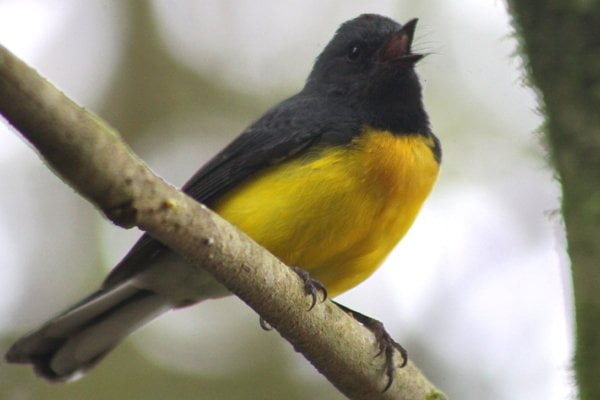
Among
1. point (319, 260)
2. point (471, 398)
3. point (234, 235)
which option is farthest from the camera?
point (471, 398)

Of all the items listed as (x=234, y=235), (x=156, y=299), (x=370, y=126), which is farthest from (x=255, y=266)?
(x=156, y=299)

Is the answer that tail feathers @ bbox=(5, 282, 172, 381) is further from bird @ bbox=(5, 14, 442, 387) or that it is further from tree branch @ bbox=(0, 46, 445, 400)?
tree branch @ bbox=(0, 46, 445, 400)

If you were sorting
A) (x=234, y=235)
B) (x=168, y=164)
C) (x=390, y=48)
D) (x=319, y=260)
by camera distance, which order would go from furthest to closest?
(x=168, y=164) < (x=390, y=48) < (x=319, y=260) < (x=234, y=235)

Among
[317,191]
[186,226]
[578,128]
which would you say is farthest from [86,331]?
[578,128]

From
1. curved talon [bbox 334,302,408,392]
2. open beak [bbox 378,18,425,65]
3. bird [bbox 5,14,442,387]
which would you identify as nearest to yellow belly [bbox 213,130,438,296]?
bird [bbox 5,14,442,387]

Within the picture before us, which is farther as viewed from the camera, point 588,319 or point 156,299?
point 156,299

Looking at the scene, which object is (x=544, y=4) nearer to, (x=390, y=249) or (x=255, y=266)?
(x=255, y=266)

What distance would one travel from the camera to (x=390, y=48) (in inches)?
240

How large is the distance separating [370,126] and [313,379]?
378 centimetres

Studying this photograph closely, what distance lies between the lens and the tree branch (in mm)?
2850

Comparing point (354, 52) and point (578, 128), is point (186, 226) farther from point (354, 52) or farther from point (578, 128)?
point (354, 52)

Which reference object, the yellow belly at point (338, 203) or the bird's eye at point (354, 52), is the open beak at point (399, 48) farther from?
the yellow belly at point (338, 203)

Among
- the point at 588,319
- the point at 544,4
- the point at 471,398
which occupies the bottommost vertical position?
the point at 588,319

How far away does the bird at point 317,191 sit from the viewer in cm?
531
